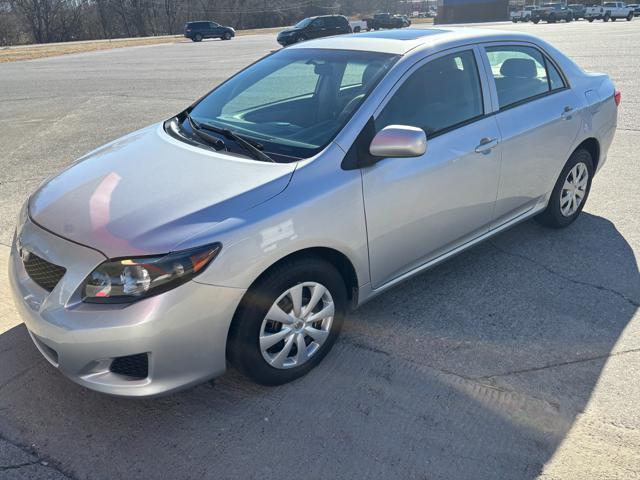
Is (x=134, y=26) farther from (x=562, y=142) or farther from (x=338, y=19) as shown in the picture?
(x=562, y=142)

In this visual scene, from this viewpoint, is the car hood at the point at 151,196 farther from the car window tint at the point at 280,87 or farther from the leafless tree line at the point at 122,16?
the leafless tree line at the point at 122,16

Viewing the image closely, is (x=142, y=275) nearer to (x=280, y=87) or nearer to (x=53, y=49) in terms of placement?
(x=280, y=87)

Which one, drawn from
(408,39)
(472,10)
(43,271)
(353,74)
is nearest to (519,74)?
(408,39)

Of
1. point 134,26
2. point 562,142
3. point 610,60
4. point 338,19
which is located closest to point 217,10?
point 134,26

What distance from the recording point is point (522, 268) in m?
4.09

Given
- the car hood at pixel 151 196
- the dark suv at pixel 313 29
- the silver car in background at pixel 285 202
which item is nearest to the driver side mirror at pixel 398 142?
the silver car in background at pixel 285 202

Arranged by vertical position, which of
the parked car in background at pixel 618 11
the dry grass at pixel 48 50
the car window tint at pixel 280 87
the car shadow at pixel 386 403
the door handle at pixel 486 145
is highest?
the dry grass at pixel 48 50

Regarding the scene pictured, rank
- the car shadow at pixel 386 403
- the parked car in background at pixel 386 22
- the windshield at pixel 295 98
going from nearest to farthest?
the car shadow at pixel 386 403, the windshield at pixel 295 98, the parked car in background at pixel 386 22

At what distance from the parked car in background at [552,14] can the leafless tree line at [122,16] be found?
109 ft

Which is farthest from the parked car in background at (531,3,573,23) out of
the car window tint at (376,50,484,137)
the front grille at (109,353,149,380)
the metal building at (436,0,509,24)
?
the front grille at (109,353,149,380)

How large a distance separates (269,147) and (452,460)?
6.11 feet

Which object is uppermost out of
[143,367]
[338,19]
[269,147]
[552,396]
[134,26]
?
[134,26]

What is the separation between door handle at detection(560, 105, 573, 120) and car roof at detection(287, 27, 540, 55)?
650 mm

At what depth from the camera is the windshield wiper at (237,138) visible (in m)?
2.97
